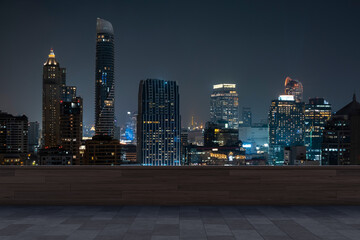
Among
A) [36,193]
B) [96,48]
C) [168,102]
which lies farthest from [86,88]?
[36,193]

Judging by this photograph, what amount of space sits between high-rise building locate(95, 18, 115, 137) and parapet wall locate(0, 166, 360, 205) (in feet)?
487

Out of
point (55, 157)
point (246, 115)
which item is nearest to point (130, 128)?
point (246, 115)

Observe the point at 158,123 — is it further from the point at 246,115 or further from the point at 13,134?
the point at 13,134

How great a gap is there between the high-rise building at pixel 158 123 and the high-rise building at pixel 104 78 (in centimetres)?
3719

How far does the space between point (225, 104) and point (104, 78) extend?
2802 inches

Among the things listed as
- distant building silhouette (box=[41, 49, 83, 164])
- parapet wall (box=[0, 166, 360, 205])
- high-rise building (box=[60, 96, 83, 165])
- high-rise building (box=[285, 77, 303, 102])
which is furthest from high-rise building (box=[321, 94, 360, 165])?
high-rise building (box=[285, 77, 303, 102])

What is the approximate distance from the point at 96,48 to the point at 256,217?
19471 centimetres

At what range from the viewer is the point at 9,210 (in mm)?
4746

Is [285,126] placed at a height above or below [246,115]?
below

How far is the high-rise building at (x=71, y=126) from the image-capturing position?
285 feet

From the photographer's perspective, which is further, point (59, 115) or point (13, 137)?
point (59, 115)

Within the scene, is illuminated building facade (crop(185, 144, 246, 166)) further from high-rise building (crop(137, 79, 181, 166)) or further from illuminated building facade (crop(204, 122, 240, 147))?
high-rise building (crop(137, 79, 181, 166))

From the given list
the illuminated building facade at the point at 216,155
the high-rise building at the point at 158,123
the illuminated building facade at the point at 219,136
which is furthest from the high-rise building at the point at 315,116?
the high-rise building at the point at 158,123

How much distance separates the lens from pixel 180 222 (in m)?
4.07
